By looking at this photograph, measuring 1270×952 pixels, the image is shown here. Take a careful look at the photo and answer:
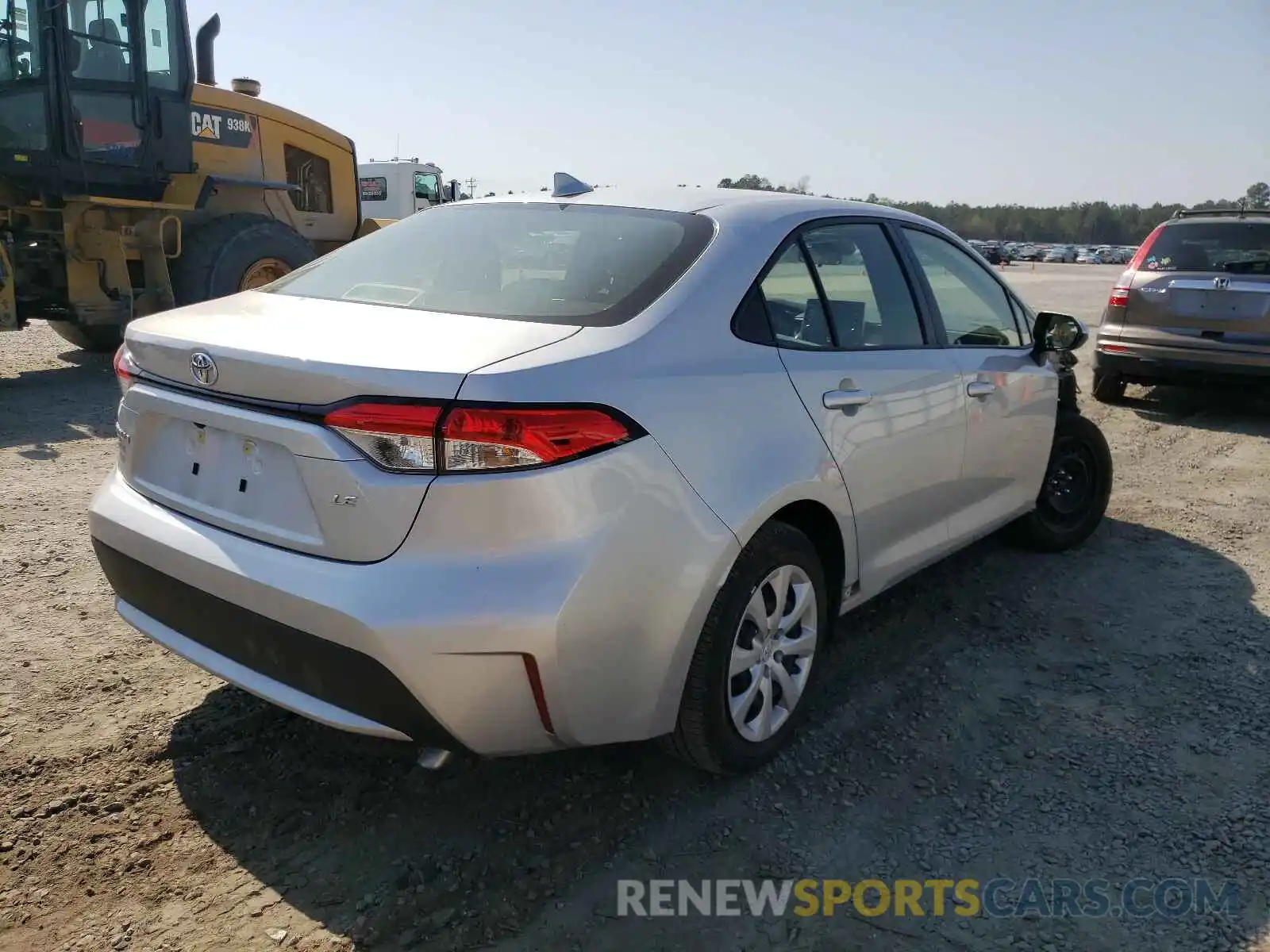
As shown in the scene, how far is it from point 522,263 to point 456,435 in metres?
0.98

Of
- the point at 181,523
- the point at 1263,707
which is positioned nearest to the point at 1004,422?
the point at 1263,707

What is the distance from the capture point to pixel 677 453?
238cm

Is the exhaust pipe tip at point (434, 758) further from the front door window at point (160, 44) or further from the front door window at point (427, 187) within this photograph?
the front door window at point (427, 187)

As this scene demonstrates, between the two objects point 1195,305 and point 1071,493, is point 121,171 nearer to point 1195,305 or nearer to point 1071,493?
point 1071,493

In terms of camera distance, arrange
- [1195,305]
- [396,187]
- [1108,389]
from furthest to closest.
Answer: [396,187] → [1108,389] → [1195,305]

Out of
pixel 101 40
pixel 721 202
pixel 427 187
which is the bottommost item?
pixel 721 202

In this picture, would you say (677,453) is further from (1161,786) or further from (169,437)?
(1161,786)

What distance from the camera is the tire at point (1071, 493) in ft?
15.6

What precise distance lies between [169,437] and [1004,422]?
3.11 meters

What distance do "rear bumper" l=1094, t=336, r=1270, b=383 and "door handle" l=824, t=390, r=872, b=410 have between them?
5.83 metres

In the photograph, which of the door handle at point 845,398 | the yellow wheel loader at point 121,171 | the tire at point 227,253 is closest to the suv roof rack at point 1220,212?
the door handle at point 845,398

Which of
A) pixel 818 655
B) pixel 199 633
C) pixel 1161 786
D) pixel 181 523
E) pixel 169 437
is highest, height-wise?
pixel 169 437

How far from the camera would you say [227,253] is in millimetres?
8602

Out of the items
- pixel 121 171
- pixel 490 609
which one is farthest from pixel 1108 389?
pixel 121 171
